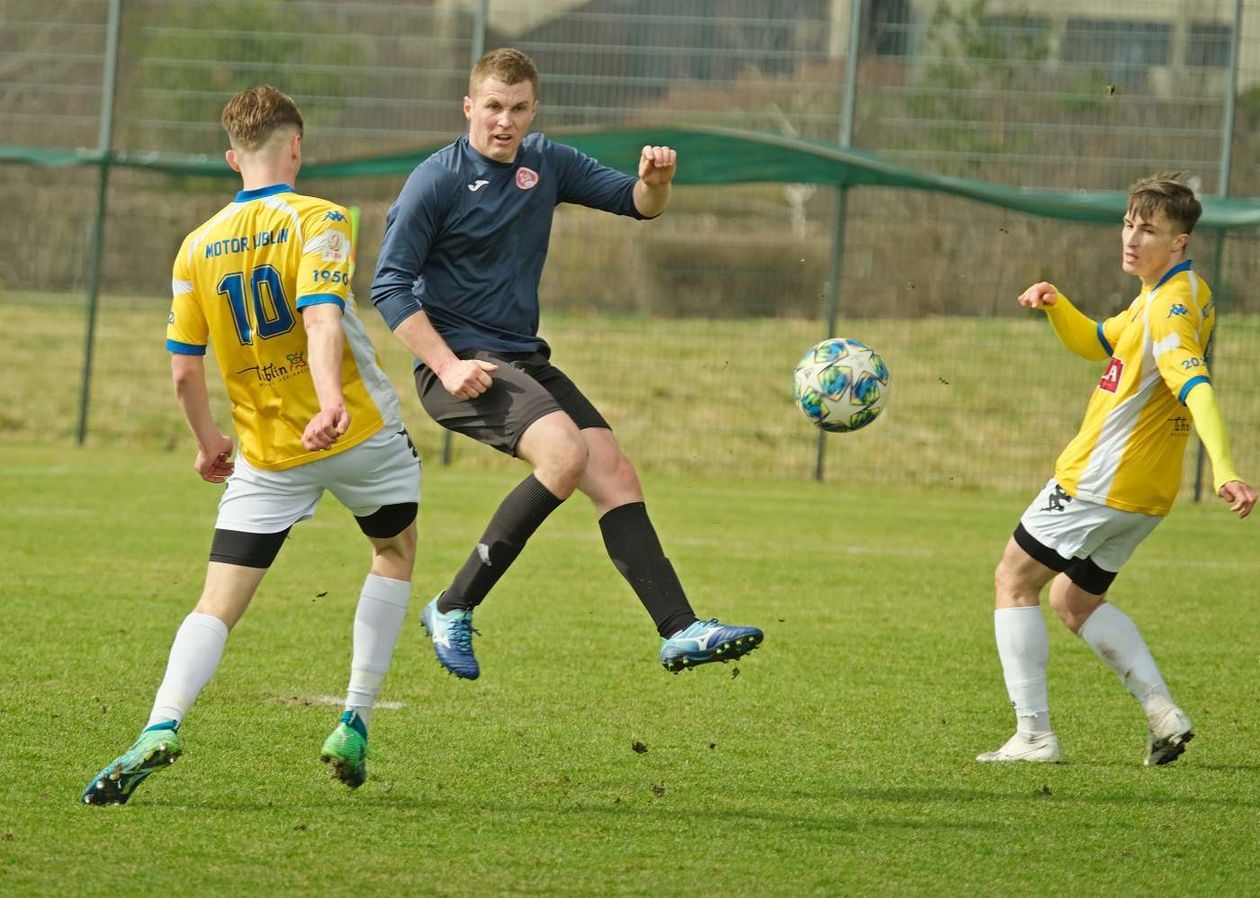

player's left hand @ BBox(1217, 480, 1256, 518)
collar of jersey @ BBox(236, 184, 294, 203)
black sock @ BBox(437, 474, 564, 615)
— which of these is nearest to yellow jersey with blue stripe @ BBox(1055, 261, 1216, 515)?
player's left hand @ BBox(1217, 480, 1256, 518)

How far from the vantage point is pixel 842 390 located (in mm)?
5973

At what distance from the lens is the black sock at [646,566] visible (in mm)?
4930

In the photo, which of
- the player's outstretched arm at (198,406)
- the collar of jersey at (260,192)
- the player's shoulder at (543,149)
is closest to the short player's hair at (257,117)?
the collar of jersey at (260,192)

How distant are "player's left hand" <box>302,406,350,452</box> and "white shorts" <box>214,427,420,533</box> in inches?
13.6

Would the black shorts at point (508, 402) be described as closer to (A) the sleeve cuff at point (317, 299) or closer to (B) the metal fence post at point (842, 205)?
(A) the sleeve cuff at point (317, 299)

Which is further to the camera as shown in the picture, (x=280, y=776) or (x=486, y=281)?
(x=486, y=281)

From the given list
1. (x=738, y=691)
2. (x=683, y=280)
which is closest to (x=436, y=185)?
(x=738, y=691)

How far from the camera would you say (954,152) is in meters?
14.7

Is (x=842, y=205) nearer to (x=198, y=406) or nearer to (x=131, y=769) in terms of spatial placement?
(x=198, y=406)

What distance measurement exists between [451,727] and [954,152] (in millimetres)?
10412

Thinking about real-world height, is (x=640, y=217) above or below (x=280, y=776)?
above

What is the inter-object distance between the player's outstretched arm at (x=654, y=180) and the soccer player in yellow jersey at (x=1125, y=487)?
1242mm

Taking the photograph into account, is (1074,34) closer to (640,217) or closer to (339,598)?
(339,598)

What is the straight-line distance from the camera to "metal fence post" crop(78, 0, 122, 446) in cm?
1499
